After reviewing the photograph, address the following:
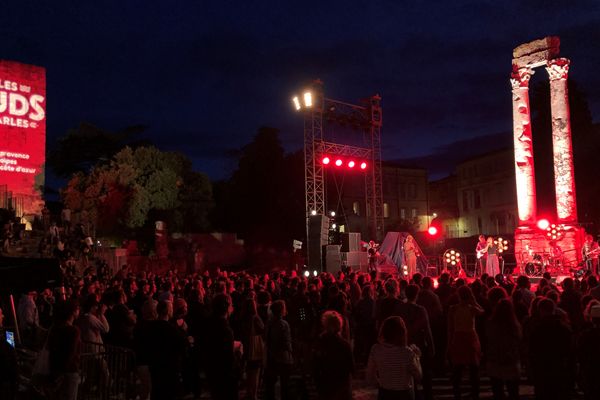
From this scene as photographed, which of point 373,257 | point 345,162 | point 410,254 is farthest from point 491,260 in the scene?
point 345,162

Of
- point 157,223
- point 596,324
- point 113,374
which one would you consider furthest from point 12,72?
point 596,324

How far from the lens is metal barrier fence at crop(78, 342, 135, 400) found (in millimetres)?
7887

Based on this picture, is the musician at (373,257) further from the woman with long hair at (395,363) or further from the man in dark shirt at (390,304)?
the woman with long hair at (395,363)

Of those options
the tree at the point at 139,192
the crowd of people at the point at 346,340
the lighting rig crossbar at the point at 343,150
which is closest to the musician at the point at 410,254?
the lighting rig crossbar at the point at 343,150

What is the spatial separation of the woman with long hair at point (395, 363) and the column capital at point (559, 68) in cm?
2390

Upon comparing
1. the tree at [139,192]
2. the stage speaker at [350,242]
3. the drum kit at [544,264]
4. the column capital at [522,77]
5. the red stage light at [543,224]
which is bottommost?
the drum kit at [544,264]

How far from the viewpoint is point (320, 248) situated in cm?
2252

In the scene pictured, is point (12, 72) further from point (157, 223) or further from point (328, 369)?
point (328, 369)

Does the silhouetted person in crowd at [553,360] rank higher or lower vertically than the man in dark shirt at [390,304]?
lower

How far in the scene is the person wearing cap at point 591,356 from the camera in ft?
17.8

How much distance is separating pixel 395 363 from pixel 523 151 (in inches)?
923

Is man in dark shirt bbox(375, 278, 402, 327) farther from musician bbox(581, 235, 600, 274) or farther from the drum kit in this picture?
musician bbox(581, 235, 600, 274)

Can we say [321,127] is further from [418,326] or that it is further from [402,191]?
[402,191]

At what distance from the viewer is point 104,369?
7891 mm
